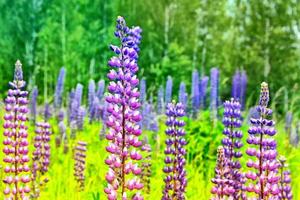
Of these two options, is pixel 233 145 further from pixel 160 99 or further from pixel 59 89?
pixel 59 89

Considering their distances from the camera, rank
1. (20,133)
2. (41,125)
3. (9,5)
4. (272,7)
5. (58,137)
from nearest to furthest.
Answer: (20,133) → (41,125) → (58,137) → (272,7) → (9,5)

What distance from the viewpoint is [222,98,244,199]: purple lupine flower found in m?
4.29

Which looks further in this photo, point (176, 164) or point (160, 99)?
point (160, 99)

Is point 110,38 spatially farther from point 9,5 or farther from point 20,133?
point 20,133

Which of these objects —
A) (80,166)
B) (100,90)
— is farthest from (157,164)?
(100,90)

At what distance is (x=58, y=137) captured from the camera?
8.41 meters

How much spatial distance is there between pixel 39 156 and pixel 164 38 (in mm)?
17843

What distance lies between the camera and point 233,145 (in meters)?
4.39

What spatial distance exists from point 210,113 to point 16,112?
4449mm

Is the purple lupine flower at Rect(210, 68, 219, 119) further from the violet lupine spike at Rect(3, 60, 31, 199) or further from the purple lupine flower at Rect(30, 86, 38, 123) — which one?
the violet lupine spike at Rect(3, 60, 31, 199)

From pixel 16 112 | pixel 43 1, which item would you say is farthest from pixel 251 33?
pixel 16 112

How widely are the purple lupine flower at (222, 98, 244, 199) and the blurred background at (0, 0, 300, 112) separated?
1558 cm

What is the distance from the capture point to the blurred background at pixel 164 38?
2139cm

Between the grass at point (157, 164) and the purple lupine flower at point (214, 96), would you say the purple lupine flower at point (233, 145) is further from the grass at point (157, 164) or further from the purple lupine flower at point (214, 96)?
the purple lupine flower at point (214, 96)
